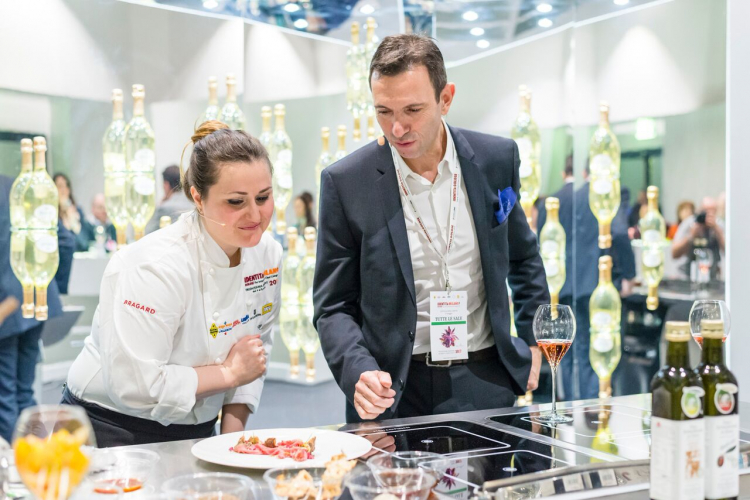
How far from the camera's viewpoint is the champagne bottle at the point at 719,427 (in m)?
1.20

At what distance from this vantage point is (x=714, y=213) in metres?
3.82

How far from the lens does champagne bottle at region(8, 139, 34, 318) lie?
3293 mm

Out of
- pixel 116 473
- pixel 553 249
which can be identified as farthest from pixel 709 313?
pixel 553 249

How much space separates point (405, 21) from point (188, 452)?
3171mm

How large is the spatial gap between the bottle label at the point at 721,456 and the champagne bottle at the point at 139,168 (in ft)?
8.97

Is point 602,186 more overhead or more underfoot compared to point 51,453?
more overhead

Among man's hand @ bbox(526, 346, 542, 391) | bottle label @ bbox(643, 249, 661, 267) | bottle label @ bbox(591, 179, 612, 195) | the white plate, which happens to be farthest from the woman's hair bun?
bottle label @ bbox(643, 249, 661, 267)

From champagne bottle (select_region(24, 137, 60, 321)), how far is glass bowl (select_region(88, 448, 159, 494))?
2206mm

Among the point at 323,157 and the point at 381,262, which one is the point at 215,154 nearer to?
the point at 381,262

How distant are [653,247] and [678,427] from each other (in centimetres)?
299

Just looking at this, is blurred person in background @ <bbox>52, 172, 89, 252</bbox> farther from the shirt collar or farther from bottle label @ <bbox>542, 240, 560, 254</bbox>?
bottle label @ <bbox>542, 240, 560, 254</bbox>

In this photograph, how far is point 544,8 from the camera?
423 centimetres

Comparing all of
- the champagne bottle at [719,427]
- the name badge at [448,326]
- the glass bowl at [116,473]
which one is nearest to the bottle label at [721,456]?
the champagne bottle at [719,427]

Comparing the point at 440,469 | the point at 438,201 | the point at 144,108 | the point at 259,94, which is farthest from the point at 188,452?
the point at 259,94
